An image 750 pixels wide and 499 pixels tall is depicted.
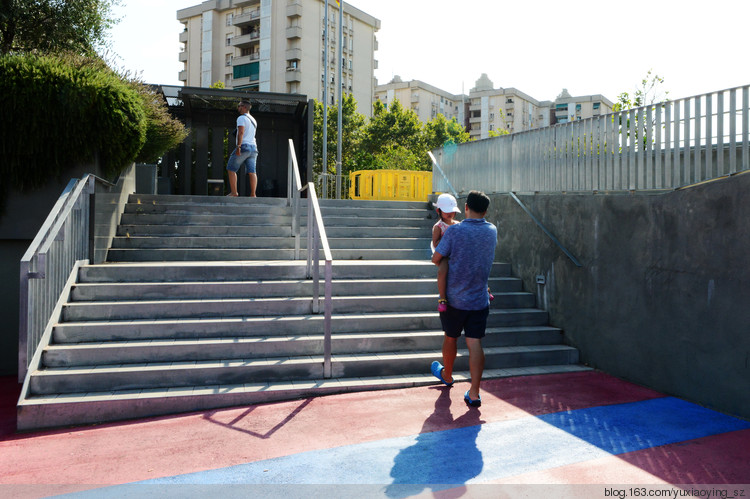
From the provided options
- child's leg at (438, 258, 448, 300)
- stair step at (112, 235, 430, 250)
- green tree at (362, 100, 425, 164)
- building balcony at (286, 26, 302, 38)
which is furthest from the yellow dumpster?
building balcony at (286, 26, 302, 38)

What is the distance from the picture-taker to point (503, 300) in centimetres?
695


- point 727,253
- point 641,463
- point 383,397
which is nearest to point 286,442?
point 383,397

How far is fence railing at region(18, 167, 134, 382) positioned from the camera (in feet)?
14.9

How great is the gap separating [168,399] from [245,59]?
57738 mm

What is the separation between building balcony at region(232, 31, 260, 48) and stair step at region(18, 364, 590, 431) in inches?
2240

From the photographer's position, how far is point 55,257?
5.23 meters

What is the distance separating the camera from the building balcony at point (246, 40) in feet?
186

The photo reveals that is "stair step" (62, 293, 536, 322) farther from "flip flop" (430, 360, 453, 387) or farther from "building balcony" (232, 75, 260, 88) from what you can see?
"building balcony" (232, 75, 260, 88)

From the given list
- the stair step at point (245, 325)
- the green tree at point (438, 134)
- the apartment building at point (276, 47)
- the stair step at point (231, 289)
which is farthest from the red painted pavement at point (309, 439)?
the apartment building at point (276, 47)

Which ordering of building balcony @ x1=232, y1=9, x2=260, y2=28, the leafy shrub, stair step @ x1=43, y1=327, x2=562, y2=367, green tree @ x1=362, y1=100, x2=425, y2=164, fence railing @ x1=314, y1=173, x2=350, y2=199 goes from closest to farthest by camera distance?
1. stair step @ x1=43, y1=327, x2=562, y2=367
2. the leafy shrub
3. fence railing @ x1=314, y1=173, x2=350, y2=199
4. green tree @ x1=362, y1=100, x2=425, y2=164
5. building balcony @ x1=232, y1=9, x2=260, y2=28

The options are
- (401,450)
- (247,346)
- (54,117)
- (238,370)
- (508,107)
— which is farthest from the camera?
(508,107)

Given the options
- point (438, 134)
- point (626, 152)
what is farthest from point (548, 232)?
point (438, 134)

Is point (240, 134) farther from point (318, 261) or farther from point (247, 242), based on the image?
point (318, 261)

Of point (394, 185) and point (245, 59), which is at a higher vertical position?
point (245, 59)
